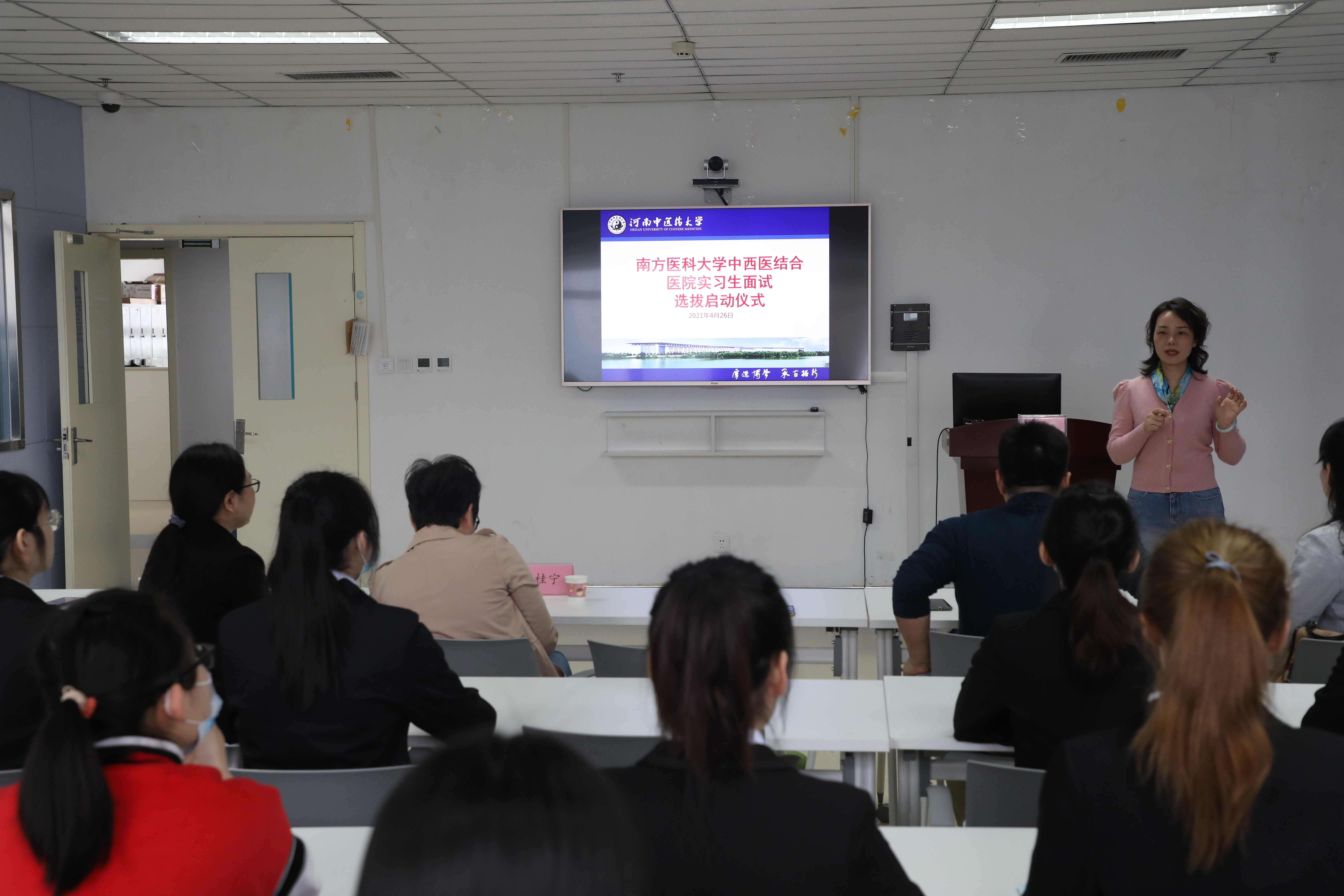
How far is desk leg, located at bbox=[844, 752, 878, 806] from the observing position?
2.11m

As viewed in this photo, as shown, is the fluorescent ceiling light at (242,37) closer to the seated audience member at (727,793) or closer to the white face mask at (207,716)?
the white face mask at (207,716)

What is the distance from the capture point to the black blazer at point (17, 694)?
1826mm

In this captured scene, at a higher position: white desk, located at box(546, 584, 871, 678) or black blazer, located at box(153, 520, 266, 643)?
black blazer, located at box(153, 520, 266, 643)

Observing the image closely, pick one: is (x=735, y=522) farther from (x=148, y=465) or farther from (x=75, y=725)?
(x=148, y=465)

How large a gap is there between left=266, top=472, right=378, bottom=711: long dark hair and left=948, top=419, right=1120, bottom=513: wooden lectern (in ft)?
12.0

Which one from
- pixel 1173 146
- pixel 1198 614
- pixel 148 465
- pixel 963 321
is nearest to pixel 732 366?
pixel 963 321

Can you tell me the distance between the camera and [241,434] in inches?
240

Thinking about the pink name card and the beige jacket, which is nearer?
the beige jacket

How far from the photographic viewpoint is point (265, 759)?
A: 6.30 ft

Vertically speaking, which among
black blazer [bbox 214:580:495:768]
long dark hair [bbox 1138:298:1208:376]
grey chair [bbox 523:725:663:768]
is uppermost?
long dark hair [bbox 1138:298:1208:376]

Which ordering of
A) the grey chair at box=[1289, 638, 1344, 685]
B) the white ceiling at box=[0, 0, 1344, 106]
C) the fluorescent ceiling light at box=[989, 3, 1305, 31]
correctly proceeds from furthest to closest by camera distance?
1. the fluorescent ceiling light at box=[989, 3, 1305, 31]
2. the white ceiling at box=[0, 0, 1344, 106]
3. the grey chair at box=[1289, 638, 1344, 685]

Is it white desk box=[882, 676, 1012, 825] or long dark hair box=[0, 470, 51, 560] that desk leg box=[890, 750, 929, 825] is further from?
long dark hair box=[0, 470, 51, 560]


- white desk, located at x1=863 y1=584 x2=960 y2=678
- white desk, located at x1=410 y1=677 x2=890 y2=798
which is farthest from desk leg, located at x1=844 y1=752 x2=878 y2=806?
white desk, located at x1=863 y1=584 x2=960 y2=678

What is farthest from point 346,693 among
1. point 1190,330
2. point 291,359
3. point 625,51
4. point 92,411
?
point 92,411
